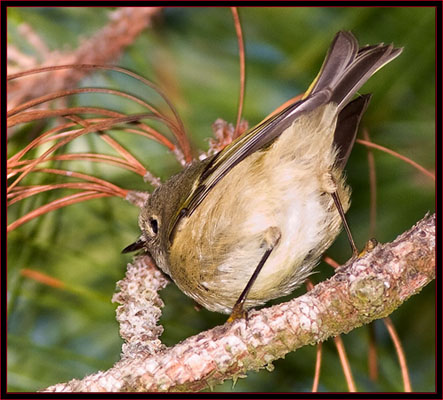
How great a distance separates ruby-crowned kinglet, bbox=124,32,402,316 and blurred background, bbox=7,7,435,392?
0.36 m

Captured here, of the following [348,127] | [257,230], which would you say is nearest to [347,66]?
[348,127]

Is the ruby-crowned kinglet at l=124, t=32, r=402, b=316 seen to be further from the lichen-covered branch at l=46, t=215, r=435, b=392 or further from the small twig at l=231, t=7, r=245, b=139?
the lichen-covered branch at l=46, t=215, r=435, b=392

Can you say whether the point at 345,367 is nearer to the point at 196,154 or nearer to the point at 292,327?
the point at 292,327

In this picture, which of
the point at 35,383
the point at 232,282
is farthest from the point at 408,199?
the point at 35,383

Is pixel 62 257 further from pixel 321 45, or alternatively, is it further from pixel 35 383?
pixel 321 45

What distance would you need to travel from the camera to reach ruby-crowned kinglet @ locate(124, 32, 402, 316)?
2.26m

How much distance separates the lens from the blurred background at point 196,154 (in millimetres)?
2762

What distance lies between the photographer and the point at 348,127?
98.3 inches

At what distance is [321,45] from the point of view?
254 centimetres

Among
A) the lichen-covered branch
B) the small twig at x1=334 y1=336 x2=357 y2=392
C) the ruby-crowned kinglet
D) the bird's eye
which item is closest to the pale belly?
the ruby-crowned kinglet

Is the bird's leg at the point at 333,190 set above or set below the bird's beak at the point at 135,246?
below

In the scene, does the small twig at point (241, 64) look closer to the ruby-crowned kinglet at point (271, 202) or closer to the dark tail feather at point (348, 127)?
the ruby-crowned kinglet at point (271, 202)

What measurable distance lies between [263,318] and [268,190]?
0.59 meters

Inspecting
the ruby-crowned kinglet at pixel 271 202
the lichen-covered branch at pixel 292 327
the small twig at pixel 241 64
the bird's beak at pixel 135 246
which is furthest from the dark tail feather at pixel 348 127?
the bird's beak at pixel 135 246
